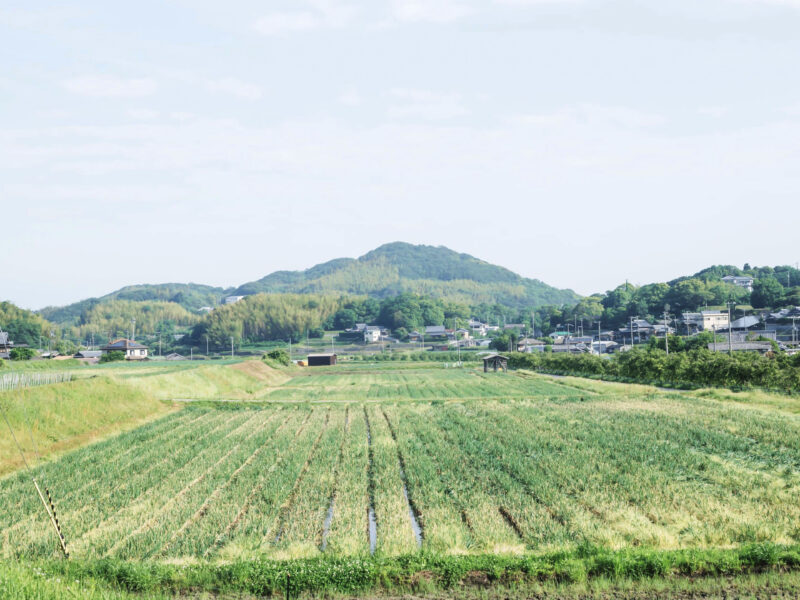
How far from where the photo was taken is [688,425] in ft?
71.9

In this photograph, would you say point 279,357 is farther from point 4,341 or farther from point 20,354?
point 4,341

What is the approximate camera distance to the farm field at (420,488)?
10.5m

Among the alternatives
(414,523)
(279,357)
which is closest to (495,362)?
(279,357)

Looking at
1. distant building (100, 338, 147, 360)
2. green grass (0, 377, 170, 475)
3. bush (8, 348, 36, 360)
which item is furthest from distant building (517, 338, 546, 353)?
green grass (0, 377, 170, 475)

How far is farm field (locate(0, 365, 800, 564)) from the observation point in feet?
34.3

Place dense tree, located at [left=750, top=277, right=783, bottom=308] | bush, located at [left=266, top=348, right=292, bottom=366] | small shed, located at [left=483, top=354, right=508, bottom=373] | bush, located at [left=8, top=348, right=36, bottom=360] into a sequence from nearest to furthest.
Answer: bush, located at [left=8, top=348, right=36, bottom=360] < small shed, located at [left=483, top=354, right=508, bottom=373] < bush, located at [left=266, top=348, right=292, bottom=366] < dense tree, located at [left=750, top=277, right=783, bottom=308]

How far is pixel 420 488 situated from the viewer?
13773 millimetres

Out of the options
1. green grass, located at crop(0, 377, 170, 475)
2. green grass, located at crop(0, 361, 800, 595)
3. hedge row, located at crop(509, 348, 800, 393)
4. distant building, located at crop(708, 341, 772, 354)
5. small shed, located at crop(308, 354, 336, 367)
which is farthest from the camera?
small shed, located at crop(308, 354, 336, 367)

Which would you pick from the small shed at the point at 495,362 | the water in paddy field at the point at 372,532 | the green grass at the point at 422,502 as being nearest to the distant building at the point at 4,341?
the green grass at the point at 422,502

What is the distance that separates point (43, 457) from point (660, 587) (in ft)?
54.0

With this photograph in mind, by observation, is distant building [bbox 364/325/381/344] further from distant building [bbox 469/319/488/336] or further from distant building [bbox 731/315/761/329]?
distant building [bbox 731/315/761/329]

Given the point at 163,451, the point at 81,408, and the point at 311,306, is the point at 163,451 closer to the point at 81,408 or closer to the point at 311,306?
the point at 81,408

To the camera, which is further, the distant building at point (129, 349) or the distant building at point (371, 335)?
the distant building at point (371, 335)

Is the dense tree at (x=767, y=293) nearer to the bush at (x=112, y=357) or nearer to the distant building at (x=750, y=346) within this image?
the distant building at (x=750, y=346)
